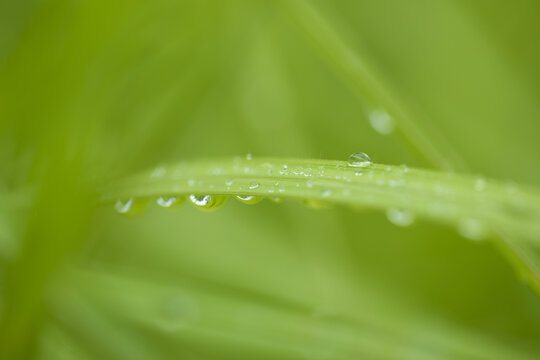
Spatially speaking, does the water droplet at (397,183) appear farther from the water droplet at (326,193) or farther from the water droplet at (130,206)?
the water droplet at (130,206)

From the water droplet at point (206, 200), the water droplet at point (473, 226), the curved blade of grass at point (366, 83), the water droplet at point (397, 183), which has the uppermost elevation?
the curved blade of grass at point (366, 83)

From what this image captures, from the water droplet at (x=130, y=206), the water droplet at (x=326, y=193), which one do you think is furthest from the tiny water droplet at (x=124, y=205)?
the water droplet at (x=326, y=193)

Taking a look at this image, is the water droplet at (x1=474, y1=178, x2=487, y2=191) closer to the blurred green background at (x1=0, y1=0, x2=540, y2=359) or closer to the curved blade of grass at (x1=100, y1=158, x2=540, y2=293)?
the curved blade of grass at (x1=100, y1=158, x2=540, y2=293)

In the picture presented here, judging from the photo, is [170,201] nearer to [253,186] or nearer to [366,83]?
[253,186]

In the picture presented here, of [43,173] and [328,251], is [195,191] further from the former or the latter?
[328,251]

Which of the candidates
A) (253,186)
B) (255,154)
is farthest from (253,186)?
(255,154)

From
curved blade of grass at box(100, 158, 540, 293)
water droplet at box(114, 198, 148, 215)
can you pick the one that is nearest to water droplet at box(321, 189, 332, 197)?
curved blade of grass at box(100, 158, 540, 293)
